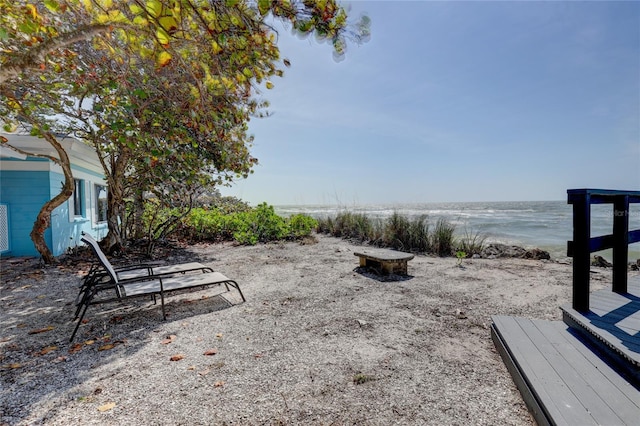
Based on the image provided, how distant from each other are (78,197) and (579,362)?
10.6 m

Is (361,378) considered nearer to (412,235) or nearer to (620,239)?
(620,239)

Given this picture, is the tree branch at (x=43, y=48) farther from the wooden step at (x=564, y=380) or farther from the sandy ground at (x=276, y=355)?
the wooden step at (x=564, y=380)

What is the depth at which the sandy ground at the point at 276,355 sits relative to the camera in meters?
1.66

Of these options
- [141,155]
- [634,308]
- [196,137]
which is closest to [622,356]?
[634,308]

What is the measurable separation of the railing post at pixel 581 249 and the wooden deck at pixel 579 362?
0.13m

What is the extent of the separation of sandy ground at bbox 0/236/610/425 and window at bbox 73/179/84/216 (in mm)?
3898

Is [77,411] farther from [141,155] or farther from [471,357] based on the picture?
[141,155]

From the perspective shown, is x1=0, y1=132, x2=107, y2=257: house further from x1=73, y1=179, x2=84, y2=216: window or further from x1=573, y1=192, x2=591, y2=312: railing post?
x1=573, y1=192, x2=591, y2=312: railing post

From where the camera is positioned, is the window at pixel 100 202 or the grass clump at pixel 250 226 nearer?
the grass clump at pixel 250 226

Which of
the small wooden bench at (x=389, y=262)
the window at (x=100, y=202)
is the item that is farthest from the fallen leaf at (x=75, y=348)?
the window at (x=100, y=202)

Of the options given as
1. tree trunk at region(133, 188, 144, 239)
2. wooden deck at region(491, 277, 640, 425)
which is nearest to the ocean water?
wooden deck at region(491, 277, 640, 425)

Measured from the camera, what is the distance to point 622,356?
1.75 metres

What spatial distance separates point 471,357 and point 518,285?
272 cm

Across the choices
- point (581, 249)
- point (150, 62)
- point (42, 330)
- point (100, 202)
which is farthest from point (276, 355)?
point (100, 202)
